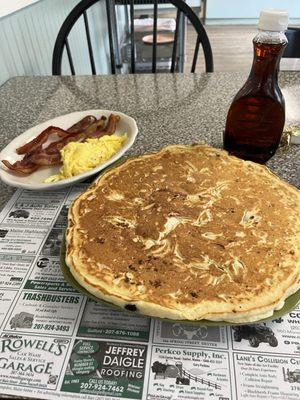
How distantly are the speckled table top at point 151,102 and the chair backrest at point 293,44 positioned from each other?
0.48ft

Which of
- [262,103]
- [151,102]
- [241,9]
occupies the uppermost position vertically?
[262,103]

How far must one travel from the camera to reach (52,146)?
80 cm

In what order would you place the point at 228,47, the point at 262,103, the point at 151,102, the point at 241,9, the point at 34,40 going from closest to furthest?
the point at 262,103, the point at 151,102, the point at 34,40, the point at 228,47, the point at 241,9

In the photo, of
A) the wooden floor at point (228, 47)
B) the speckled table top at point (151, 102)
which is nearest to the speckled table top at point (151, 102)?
the speckled table top at point (151, 102)

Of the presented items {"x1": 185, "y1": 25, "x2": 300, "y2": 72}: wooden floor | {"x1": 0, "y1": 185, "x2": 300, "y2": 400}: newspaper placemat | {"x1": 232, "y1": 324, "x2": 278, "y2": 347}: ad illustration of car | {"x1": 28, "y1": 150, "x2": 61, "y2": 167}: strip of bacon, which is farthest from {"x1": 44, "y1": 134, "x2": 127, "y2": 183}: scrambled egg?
{"x1": 185, "y1": 25, "x2": 300, "y2": 72}: wooden floor

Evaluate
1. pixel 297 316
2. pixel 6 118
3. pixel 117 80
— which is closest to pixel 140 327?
pixel 297 316

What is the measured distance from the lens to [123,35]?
3.23m

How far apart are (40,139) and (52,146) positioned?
4 cm

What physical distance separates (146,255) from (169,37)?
230 cm

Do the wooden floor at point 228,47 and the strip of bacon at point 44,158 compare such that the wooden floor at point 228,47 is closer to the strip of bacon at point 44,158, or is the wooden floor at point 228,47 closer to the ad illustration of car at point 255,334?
the strip of bacon at point 44,158

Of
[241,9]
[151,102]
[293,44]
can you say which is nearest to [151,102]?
[151,102]

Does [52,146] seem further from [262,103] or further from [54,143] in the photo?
[262,103]

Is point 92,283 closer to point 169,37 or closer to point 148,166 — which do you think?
point 148,166

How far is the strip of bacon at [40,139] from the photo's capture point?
787 mm
